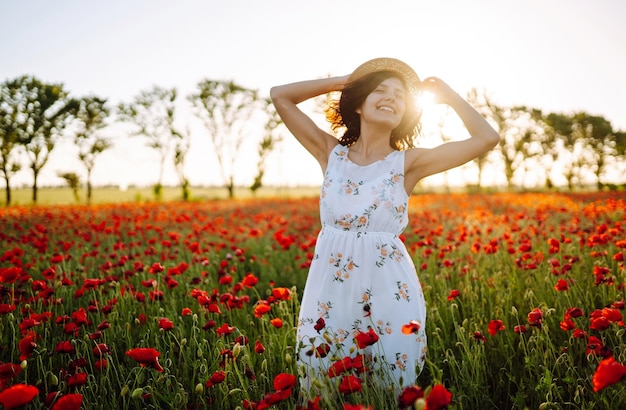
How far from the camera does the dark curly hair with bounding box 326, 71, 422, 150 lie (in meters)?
2.42

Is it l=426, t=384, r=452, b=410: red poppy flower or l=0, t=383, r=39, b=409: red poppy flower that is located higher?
l=426, t=384, r=452, b=410: red poppy flower

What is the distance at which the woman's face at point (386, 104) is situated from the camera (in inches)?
92.7

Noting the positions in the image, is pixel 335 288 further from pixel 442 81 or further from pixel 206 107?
pixel 206 107

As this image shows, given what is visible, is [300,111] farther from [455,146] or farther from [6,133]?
[6,133]

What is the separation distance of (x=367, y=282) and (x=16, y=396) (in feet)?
4.80

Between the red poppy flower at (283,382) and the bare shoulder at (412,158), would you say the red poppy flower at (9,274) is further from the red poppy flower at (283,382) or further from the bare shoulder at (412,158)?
the bare shoulder at (412,158)

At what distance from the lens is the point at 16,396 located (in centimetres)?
117

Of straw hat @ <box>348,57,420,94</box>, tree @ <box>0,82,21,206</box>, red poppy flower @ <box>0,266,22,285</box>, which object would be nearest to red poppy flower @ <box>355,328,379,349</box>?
straw hat @ <box>348,57,420,94</box>

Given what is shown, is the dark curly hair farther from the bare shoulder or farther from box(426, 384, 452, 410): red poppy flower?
box(426, 384, 452, 410): red poppy flower

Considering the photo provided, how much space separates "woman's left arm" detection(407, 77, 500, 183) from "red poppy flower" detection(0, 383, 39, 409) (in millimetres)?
1879

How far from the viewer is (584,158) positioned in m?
44.8

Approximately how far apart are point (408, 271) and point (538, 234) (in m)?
4.36

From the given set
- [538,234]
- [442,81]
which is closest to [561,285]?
[442,81]

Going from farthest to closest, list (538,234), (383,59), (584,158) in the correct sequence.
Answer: (584,158), (538,234), (383,59)
